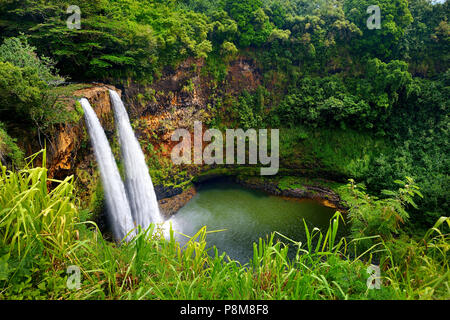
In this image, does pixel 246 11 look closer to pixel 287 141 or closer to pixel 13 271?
Result: pixel 287 141

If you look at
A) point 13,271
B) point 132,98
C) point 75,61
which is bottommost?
point 13,271

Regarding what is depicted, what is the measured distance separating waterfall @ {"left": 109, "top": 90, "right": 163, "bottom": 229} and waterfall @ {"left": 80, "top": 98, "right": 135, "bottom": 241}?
0.72 meters

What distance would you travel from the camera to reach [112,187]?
712cm

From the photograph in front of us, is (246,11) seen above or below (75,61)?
above

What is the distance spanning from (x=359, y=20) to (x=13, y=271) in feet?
57.6

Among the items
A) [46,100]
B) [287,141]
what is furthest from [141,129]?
[287,141]

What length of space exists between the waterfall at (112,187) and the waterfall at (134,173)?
0.72 m

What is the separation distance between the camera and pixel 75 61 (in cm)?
763

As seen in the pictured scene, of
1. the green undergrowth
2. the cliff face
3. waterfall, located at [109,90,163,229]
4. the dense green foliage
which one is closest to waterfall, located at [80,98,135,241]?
the cliff face

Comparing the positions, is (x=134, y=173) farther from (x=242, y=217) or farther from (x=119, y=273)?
(x=119, y=273)

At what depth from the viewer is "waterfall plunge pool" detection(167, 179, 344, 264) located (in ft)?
28.6

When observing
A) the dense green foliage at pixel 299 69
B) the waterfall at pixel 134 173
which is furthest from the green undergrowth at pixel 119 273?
the waterfall at pixel 134 173

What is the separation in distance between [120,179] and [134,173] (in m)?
1.05

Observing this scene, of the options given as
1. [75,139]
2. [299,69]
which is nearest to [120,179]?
[75,139]
